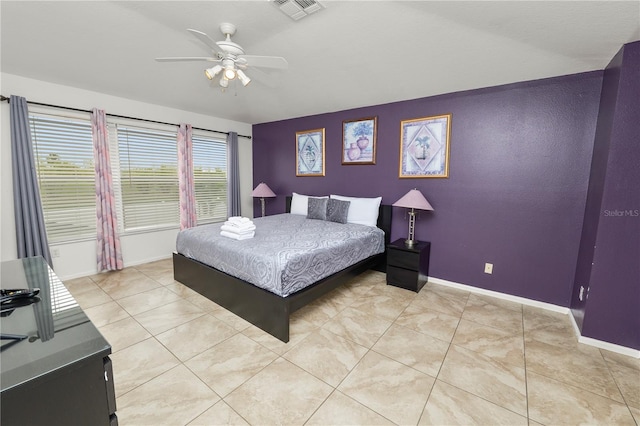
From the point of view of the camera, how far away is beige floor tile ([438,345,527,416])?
1699 millimetres

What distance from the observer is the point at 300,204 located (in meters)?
4.54

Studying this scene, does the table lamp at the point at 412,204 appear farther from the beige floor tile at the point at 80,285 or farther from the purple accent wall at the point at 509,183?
the beige floor tile at the point at 80,285

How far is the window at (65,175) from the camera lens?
3.24m

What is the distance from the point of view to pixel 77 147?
11.4ft

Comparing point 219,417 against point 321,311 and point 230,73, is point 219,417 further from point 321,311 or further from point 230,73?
point 230,73

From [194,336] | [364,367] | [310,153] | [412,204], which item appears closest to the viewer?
[364,367]

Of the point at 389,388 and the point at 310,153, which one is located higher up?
the point at 310,153

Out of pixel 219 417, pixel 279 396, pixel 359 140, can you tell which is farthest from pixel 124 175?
pixel 279 396

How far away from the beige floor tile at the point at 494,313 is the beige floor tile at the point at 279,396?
5.75 feet

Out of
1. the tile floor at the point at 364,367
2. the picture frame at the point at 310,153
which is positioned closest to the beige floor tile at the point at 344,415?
the tile floor at the point at 364,367

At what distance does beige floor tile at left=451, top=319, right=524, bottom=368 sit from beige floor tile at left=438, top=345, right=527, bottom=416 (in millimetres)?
79

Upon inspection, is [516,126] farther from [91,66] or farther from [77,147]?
[77,147]

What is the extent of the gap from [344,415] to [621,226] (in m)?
2.53

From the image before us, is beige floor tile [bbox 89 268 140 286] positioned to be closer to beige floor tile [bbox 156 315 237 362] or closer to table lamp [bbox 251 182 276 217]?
beige floor tile [bbox 156 315 237 362]
